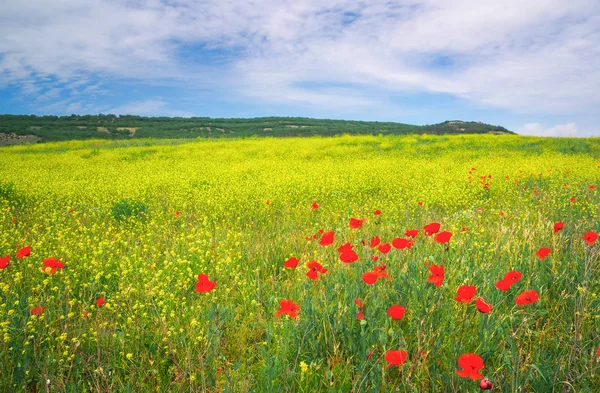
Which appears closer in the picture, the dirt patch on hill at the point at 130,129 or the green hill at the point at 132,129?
the green hill at the point at 132,129

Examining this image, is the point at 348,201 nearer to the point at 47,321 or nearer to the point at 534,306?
the point at 534,306

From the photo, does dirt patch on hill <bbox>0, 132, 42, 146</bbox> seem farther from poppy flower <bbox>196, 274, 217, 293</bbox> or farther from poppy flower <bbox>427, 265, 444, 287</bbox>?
poppy flower <bbox>427, 265, 444, 287</bbox>

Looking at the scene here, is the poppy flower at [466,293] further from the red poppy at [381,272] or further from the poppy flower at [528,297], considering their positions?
the red poppy at [381,272]

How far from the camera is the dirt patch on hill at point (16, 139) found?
30389mm

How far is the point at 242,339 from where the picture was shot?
2.36 metres

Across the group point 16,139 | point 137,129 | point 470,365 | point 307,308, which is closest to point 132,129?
point 137,129

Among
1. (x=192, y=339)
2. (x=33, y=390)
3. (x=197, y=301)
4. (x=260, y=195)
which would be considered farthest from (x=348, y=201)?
(x=33, y=390)

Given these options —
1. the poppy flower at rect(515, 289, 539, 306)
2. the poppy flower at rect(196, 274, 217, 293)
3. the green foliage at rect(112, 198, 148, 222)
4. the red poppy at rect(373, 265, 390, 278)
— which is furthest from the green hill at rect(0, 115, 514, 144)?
the poppy flower at rect(196, 274, 217, 293)

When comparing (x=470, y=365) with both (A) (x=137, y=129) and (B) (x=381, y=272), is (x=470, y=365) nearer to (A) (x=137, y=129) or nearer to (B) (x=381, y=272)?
(B) (x=381, y=272)

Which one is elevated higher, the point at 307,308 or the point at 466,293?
the point at 466,293

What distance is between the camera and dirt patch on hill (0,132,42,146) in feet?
99.7

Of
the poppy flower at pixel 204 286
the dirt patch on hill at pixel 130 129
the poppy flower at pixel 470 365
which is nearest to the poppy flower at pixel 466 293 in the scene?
the poppy flower at pixel 470 365

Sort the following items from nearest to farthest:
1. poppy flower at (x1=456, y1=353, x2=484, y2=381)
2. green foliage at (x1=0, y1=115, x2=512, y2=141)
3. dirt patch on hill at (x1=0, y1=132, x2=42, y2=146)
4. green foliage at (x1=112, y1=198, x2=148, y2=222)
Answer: poppy flower at (x1=456, y1=353, x2=484, y2=381) → green foliage at (x1=112, y1=198, x2=148, y2=222) → dirt patch on hill at (x1=0, y1=132, x2=42, y2=146) → green foliage at (x1=0, y1=115, x2=512, y2=141)

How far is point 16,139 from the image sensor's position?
3225 cm
